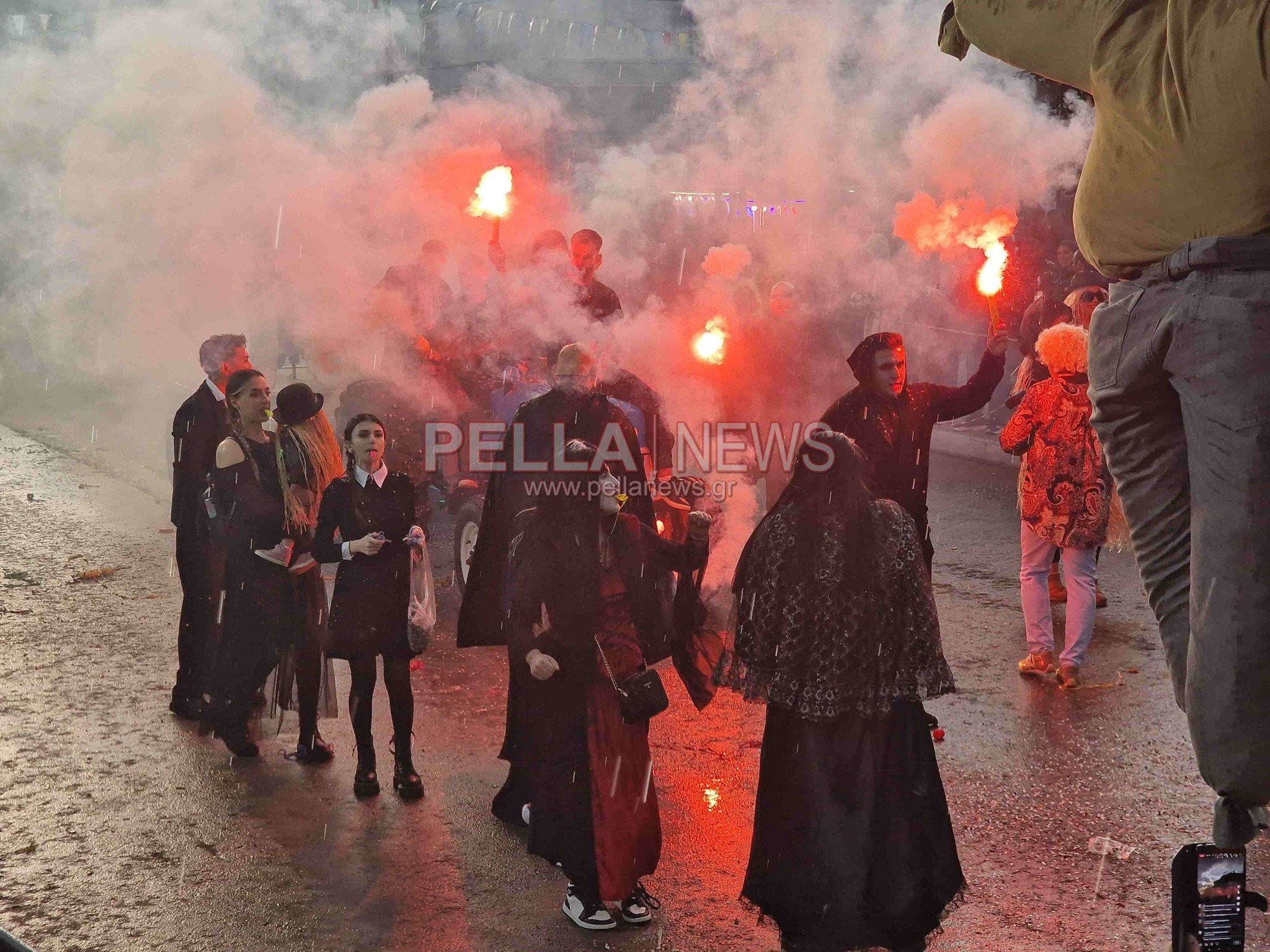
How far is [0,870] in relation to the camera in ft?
14.6

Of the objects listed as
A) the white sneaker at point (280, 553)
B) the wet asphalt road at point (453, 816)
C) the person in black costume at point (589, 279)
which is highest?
the person in black costume at point (589, 279)

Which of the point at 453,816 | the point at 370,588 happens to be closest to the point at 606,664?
the point at 453,816

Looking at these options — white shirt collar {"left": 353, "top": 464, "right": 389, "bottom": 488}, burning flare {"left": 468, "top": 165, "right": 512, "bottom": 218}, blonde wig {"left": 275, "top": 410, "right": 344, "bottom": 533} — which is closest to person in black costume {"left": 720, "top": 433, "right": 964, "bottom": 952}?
white shirt collar {"left": 353, "top": 464, "right": 389, "bottom": 488}

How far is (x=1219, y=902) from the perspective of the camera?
2668mm

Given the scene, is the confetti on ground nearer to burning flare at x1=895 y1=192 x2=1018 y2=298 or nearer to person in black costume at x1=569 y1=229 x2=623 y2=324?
person in black costume at x1=569 y1=229 x2=623 y2=324

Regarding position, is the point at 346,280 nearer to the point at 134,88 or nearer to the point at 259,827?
the point at 134,88

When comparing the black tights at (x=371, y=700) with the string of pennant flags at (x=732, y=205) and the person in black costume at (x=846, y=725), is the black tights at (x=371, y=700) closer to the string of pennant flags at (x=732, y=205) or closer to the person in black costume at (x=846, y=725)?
the person in black costume at (x=846, y=725)

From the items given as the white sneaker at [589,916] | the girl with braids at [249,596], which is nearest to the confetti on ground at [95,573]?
the girl with braids at [249,596]

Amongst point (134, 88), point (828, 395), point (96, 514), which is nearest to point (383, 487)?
point (828, 395)

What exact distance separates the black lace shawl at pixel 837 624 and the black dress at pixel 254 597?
2.53m

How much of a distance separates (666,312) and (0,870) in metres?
7.23

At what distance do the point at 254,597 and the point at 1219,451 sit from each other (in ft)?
13.8

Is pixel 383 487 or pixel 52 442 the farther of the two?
pixel 52 442

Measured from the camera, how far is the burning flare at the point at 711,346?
8.94 metres
